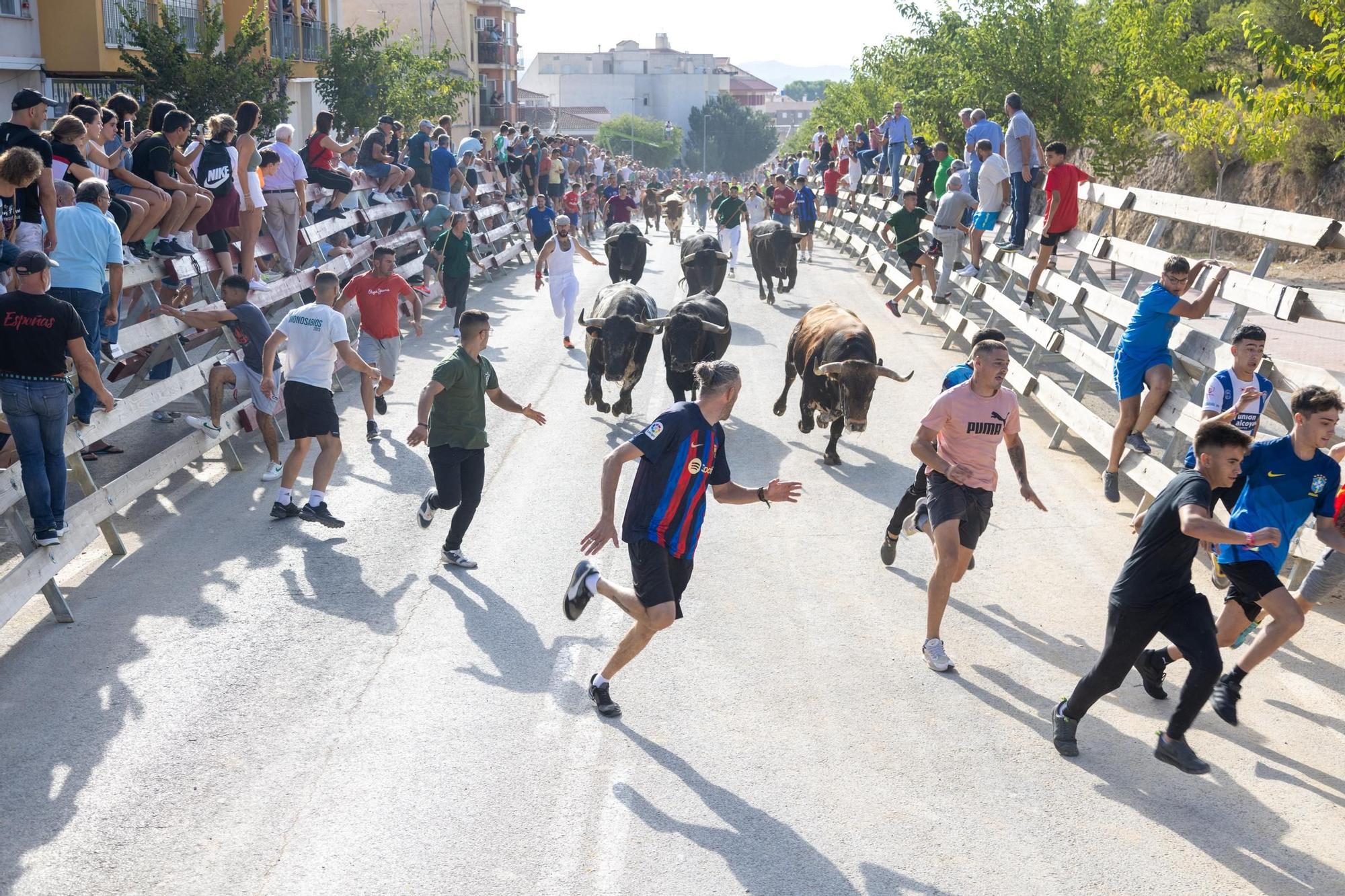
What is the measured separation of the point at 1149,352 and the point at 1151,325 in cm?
24

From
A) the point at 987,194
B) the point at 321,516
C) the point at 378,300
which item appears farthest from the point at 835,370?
the point at 987,194

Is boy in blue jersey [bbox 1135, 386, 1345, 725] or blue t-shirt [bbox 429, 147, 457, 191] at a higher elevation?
blue t-shirt [bbox 429, 147, 457, 191]

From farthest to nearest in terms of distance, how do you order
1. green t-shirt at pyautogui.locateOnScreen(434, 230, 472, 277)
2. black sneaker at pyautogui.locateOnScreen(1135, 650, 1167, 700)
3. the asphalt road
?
green t-shirt at pyautogui.locateOnScreen(434, 230, 472, 277)
black sneaker at pyautogui.locateOnScreen(1135, 650, 1167, 700)
the asphalt road

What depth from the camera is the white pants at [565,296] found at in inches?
680

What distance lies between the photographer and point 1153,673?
286 inches

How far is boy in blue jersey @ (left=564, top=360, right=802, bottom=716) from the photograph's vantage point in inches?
259

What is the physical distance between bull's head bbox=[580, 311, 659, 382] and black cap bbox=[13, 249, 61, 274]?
250 inches

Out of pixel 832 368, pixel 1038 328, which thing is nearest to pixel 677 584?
pixel 832 368

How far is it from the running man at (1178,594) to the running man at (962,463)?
1266 millimetres

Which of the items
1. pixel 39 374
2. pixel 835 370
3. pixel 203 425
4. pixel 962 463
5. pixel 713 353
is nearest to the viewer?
pixel 962 463

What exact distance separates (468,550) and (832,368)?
13.5ft

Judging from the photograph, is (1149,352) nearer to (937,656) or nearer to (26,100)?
(937,656)

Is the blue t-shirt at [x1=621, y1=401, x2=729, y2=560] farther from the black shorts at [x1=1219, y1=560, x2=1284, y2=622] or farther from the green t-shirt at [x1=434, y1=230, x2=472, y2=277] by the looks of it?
the green t-shirt at [x1=434, y1=230, x2=472, y2=277]

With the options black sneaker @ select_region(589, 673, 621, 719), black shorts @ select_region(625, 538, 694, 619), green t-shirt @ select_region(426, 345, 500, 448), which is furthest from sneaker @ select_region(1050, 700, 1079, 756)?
green t-shirt @ select_region(426, 345, 500, 448)
